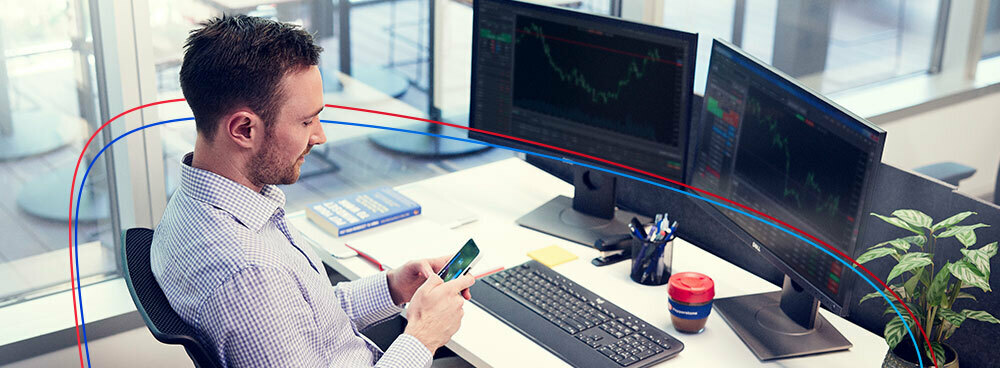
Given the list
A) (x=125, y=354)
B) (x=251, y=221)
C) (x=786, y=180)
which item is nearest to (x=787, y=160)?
(x=786, y=180)

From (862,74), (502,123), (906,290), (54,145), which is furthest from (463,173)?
(862,74)

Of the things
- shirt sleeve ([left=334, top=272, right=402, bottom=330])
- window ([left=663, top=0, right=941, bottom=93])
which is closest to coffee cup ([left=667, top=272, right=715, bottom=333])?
shirt sleeve ([left=334, top=272, right=402, bottom=330])

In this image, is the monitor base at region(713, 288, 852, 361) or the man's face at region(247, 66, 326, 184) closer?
the man's face at region(247, 66, 326, 184)

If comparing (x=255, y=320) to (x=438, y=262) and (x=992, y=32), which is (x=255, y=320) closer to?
(x=438, y=262)

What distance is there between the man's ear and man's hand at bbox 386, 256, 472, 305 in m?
0.41

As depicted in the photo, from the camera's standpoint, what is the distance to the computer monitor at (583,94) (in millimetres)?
1896

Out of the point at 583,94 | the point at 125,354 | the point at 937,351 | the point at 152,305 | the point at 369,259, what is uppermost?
the point at 583,94

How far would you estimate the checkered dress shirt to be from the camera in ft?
4.17

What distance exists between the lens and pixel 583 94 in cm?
201

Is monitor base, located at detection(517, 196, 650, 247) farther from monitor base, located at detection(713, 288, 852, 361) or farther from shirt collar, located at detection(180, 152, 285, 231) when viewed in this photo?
shirt collar, located at detection(180, 152, 285, 231)

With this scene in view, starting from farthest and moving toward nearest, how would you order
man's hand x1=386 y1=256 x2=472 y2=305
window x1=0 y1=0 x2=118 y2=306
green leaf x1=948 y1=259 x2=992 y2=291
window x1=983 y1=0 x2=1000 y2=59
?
window x1=983 y1=0 x2=1000 y2=59 < window x1=0 y1=0 x2=118 y2=306 < man's hand x1=386 y1=256 x2=472 y2=305 < green leaf x1=948 y1=259 x2=992 y2=291

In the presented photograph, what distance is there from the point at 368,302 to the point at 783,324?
0.71 meters

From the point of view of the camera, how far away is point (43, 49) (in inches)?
88.7

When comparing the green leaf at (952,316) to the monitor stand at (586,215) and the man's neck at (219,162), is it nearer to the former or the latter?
the monitor stand at (586,215)
